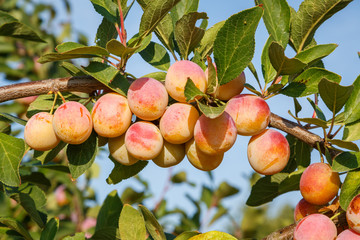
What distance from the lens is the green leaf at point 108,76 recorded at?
86 cm

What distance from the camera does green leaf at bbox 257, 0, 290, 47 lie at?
982mm

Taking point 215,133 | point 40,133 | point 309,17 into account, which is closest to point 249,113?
point 215,133

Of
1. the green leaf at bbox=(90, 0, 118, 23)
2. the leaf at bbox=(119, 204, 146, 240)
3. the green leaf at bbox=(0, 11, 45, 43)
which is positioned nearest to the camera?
the leaf at bbox=(119, 204, 146, 240)

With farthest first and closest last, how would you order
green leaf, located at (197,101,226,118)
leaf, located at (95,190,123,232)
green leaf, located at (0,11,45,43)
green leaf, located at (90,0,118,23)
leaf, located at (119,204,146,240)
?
1. leaf, located at (95,190,123,232)
2. green leaf, located at (0,11,45,43)
3. green leaf, located at (90,0,118,23)
4. leaf, located at (119,204,146,240)
5. green leaf, located at (197,101,226,118)

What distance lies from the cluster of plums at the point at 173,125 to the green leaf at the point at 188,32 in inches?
4.2

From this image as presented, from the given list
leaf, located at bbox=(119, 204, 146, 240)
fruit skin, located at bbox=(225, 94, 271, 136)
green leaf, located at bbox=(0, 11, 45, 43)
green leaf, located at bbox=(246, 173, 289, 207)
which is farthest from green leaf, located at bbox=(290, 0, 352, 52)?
green leaf, located at bbox=(0, 11, 45, 43)

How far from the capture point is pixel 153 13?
0.84m

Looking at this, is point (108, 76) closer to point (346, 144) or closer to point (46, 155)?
point (46, 155)

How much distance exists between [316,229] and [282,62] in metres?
0.35

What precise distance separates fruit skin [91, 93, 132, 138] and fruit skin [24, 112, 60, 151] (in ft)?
0.34

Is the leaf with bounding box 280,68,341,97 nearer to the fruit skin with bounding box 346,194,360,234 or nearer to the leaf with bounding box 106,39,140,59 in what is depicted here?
the fruit skin with bounding box 346,194,360,234

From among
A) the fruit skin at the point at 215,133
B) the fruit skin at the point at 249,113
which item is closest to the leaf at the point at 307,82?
the fruit skin at the point at 249,113

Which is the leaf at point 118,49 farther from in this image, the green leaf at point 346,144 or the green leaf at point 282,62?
the green leaf at point 346,144

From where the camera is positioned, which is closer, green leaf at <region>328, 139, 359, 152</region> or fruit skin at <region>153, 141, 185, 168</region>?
green leaf at <region>328, 139, 359, 152</region>
